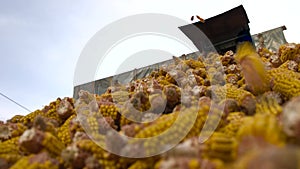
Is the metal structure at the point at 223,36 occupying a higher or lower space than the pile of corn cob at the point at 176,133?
higher

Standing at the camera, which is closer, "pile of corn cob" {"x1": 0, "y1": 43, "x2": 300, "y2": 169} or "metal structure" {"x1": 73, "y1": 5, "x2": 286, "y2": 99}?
"pile of corn cob" {"x1": 0, "y1": 43, "x2": 300, "y2": 169}

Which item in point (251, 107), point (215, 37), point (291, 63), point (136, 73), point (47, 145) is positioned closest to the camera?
point (47, 145)

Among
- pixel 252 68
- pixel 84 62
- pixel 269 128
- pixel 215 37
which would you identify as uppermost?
pixel 215 37

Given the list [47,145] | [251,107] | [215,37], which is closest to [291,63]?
[251,107]

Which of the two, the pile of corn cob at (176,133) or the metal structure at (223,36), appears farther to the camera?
the metal structure at (223,36)

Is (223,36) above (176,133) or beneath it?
above

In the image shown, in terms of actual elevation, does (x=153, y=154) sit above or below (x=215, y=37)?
below

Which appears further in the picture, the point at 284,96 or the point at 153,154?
the point at 284,96

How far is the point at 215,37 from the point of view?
19.1ft

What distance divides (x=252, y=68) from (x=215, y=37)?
15.0 ft

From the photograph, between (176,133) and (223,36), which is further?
(223,36)

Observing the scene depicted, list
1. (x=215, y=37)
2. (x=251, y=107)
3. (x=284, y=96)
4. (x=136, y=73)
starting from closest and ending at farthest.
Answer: (x=251, y=107)
(x=284, y=96)
(x=136, y=73)
(x=215, y=37)

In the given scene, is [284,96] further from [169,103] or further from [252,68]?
[169,103]

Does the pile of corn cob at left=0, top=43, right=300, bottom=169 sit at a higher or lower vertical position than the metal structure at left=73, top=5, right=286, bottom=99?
lower
